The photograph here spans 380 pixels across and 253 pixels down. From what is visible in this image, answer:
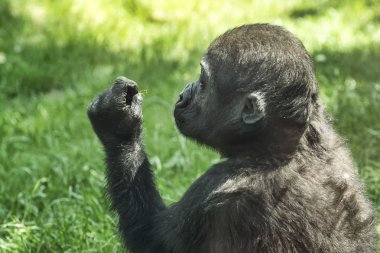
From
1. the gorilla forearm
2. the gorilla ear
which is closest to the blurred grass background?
the gorilla forearm

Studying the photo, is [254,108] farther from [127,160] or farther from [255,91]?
[127,160]

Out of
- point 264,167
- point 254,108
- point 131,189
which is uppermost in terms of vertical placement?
point 254,108

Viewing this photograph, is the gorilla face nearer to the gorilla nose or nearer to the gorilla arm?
the gorilla nose

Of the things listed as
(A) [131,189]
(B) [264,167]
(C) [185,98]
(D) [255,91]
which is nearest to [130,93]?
(C) [185,98]

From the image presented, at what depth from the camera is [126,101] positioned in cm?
431

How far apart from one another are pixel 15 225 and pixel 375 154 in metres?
2.84

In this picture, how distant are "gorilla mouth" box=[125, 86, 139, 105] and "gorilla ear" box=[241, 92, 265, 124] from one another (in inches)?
30.9

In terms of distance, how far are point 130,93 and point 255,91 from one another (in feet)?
2.90

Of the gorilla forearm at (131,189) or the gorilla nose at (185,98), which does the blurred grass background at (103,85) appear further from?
the gorilla nose at (185,98)

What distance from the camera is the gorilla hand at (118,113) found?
4230 millimetres

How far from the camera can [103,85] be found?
808 cm

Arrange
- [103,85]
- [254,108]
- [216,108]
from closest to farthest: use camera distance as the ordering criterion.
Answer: [254,108] < [216,108] < [103,85]

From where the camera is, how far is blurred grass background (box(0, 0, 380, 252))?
539 centimetres

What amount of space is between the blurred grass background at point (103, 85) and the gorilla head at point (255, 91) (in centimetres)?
113
